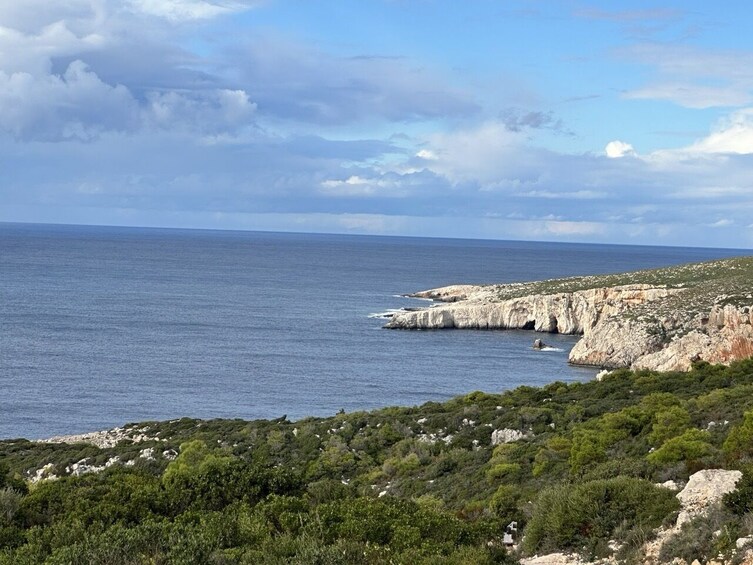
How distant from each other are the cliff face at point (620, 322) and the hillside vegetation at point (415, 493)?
24.8 m

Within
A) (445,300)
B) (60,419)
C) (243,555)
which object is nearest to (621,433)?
(243,555)

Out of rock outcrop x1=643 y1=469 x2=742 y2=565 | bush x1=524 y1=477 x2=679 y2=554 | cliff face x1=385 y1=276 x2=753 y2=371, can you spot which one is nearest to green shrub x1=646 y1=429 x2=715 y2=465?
rock outcrop x1=643 y1=469 x2=742 y2=565

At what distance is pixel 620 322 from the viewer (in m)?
76.8

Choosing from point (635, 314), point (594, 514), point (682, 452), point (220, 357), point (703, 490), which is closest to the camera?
point (594, 514)

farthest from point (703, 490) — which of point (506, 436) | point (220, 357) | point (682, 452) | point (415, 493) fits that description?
point (220, 357)

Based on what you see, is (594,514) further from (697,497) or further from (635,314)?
(635,314)

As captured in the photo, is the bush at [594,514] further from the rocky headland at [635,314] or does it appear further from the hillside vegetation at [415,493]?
the rocky headland at [635,314]

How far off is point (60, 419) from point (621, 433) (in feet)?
129

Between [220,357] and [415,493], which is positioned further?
[220,357]

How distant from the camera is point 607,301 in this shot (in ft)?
299

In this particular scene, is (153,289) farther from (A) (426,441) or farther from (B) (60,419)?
(A) (426,441)

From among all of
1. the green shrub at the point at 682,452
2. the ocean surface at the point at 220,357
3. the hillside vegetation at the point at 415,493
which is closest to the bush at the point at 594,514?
the hillside vegetation at the point at 415,493

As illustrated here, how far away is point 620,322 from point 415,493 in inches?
2283

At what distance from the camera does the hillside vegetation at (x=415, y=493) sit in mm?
12766
